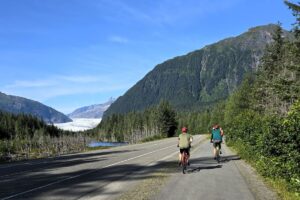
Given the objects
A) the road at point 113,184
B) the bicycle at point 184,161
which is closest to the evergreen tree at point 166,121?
the bicycle at point 184,161

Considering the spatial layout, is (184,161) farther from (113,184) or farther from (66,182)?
(66,182)

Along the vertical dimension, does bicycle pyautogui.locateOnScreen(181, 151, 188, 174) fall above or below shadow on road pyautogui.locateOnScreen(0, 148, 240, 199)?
above

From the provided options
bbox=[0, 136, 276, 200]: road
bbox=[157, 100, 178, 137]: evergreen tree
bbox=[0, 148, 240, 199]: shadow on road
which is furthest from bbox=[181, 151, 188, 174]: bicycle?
bbox=[157, 100, 178, 137]: evergreen tree

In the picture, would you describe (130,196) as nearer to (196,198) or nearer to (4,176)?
(196,198)

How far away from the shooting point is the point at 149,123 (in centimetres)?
19212

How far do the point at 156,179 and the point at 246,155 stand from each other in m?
9.91

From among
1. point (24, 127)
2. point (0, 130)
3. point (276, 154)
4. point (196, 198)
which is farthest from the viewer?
point (24, 127)

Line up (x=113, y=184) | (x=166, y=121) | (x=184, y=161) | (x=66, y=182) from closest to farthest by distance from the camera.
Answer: (x=113, y=184) < (x=66, y=182) < (x=184, y=161) < (x=166, y=121)


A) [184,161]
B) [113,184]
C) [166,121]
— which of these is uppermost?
[166,121]

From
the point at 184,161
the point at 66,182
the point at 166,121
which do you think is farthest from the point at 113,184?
the point at 166,121

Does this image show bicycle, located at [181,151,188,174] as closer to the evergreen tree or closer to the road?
the road

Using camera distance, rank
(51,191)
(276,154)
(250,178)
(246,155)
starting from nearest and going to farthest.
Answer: (51,191) → (276,154) → (250,178) → (246,155)

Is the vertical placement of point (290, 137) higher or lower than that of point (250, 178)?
higher

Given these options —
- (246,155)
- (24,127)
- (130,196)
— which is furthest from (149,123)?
(130,196)
